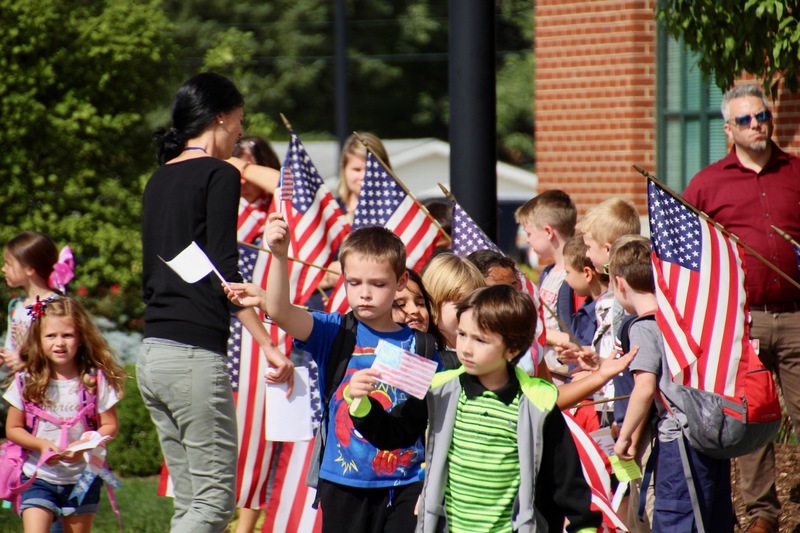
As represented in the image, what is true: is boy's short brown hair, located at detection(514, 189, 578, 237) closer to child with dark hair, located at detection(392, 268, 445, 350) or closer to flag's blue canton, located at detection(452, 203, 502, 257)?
flag's blue canton, located at detection(452, 203, 502, 257)

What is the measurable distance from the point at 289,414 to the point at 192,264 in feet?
3.16

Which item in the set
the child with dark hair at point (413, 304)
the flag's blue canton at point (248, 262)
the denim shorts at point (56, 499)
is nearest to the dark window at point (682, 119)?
the flag's blue canton at point (248, 262)

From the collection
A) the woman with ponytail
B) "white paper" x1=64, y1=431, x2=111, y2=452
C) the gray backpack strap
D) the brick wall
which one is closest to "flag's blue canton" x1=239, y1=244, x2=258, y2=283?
"white paper" x1=64, y1=431, x2=111, y2=452

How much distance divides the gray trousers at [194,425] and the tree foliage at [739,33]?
319 cm

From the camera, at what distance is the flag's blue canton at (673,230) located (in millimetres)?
5047

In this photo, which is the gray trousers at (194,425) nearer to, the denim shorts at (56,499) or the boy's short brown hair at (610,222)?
the denim shorts at (56,499)

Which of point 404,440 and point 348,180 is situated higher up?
point 348,180

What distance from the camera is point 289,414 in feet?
16.6

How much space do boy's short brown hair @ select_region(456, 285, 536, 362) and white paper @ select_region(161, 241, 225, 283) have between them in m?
0.98

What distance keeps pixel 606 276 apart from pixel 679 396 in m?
1.19

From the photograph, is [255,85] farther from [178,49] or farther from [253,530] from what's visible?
[253,530]

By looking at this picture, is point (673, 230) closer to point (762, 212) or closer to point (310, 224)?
point (762, 212)

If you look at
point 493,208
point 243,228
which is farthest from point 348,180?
point 493,208

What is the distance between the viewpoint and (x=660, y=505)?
192 inches
